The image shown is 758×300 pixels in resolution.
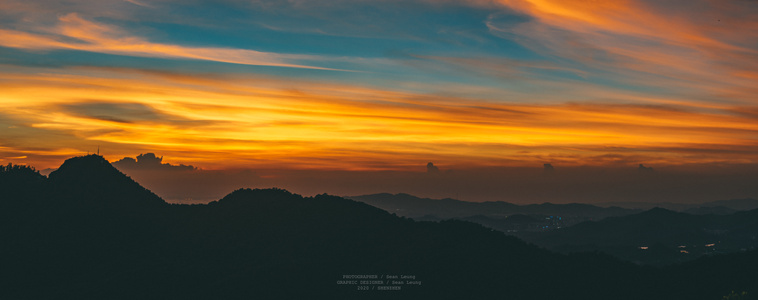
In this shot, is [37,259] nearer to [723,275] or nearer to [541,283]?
[541,283]

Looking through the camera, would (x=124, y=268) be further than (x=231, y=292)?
Yes

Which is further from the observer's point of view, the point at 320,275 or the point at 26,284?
the point at 320,275

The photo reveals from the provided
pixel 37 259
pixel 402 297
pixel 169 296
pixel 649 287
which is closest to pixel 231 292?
pixel 169 296

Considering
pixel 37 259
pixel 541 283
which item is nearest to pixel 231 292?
pixel 37 259

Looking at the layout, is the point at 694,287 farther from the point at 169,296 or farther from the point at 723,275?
the point at 169,296

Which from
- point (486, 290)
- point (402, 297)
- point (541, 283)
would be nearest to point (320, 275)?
point (402, 297)

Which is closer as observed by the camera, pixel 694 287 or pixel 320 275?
pixel 694 287

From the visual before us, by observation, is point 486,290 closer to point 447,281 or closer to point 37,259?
point 447,281
